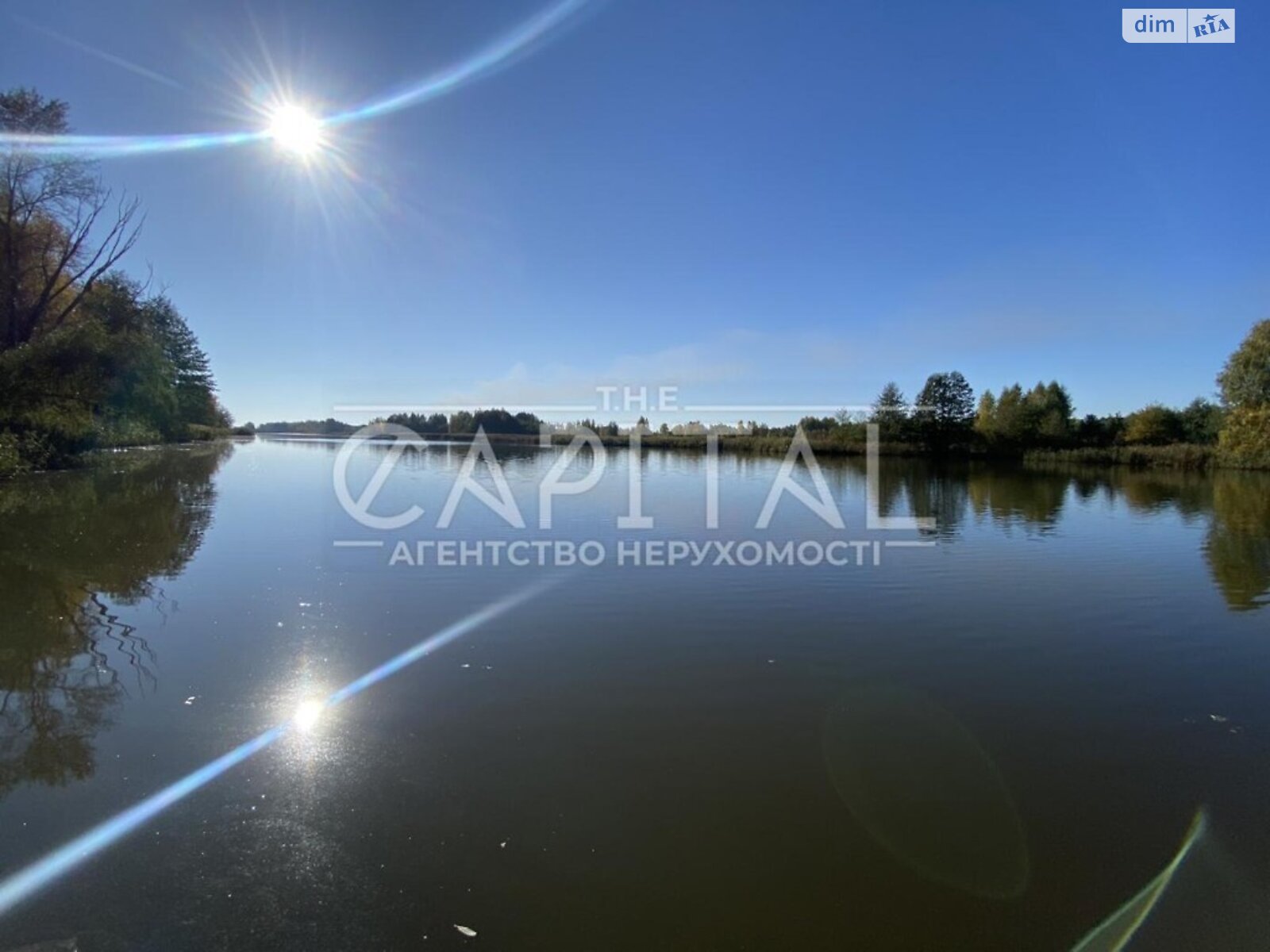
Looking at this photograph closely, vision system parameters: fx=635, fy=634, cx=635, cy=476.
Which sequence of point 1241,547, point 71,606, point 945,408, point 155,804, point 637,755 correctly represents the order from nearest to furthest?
point 155,804, point 637,755, point 71,606, point 1241,547, point 945,408

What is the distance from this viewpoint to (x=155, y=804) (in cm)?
310

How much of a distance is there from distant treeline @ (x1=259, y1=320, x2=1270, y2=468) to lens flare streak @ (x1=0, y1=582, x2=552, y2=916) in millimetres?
42018

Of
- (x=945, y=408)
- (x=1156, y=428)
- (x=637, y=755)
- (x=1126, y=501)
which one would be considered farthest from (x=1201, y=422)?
(x=637, y=755)

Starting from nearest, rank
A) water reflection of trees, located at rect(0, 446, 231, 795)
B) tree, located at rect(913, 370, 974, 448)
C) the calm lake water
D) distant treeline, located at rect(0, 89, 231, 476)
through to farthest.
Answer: the calm lake water < water reflection of trees, located at rect(0, 446, 231, 795) < distant treeline, located at rect(0, 89, 231, 476) < tree, located at rect(913, 370, 974, 448)

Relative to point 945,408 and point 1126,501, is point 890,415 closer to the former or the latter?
point 945,408

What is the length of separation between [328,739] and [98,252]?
85.3ft

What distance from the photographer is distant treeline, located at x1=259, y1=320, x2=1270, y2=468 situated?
3306 cm

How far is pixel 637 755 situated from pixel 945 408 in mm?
58528

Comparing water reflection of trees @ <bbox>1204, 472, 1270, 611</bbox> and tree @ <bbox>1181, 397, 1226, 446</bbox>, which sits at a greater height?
tree @ <bbox>1181, 397, 1226, 446</bbox>

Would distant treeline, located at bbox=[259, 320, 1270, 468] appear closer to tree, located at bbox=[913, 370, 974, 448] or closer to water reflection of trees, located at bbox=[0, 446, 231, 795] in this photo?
tree, located at bbox=[913, 370, 974, 448]

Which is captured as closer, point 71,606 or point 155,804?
point 155,804

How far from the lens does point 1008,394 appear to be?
181 feet

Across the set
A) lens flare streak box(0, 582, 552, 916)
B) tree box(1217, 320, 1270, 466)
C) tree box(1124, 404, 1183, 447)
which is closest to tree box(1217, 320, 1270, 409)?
tree box(1217, 320, 1270, 466)

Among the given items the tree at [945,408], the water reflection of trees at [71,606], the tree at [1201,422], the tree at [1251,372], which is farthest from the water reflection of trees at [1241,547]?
the tree at [945,408]
